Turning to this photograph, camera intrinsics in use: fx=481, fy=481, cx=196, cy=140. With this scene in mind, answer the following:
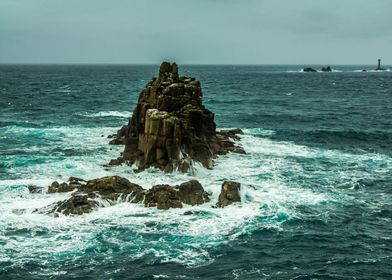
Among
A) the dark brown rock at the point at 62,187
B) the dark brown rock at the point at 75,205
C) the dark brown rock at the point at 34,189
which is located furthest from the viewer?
the dark brown rock at the point at 34,189

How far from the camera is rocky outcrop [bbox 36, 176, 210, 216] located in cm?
3691

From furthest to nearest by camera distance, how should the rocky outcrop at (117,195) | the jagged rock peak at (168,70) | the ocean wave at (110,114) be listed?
the ocean wave at (110,114)
the jagged rock peak at (168,70)
the rocky outcrop at (117,195)

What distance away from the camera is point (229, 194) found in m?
39.3

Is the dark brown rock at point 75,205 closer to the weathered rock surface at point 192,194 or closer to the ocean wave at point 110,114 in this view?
the weathered rock surface at point 192,194

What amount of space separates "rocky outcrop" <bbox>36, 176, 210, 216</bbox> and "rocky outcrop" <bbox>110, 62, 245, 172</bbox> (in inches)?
322

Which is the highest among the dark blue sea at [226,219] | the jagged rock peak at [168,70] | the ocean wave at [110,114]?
the jagged rock peak at [168,70]

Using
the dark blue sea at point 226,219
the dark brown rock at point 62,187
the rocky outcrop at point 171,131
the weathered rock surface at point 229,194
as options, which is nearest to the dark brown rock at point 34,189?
the dark blue sea at point 226,219

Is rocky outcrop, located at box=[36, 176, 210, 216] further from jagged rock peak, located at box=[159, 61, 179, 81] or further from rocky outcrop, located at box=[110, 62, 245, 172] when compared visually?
jagged rock peak, located at box=[159, 61, 179, 81]

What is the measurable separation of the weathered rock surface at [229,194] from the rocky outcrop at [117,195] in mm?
1318

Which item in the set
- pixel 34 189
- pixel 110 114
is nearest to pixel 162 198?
pixel 34 189

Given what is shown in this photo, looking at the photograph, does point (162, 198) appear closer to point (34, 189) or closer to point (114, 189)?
point (114, 189)

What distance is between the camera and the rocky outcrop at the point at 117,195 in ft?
121

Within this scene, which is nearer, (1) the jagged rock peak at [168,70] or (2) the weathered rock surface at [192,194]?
(2) the weathered rock surface at [192,194]

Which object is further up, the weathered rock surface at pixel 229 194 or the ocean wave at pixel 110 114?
the ocean wave at pixel 110 114
